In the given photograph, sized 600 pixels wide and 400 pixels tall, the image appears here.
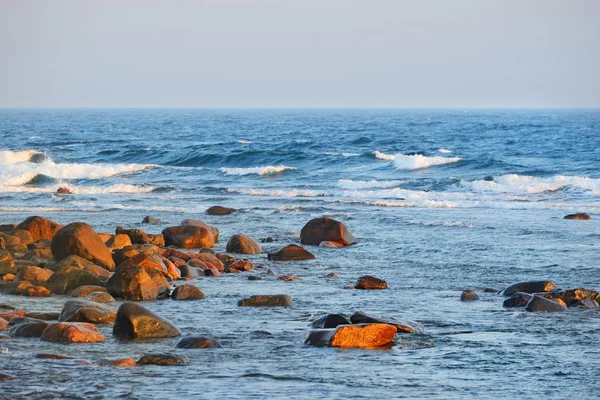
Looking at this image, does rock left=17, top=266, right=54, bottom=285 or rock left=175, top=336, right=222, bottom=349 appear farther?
rock left=17, top=266, right=54, bottom=285

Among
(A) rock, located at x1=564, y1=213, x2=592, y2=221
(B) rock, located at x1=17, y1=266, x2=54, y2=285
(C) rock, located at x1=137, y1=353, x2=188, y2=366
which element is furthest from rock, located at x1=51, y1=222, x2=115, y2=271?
(A) rock, located at x1=564, y1=213, x2=592, y2=221

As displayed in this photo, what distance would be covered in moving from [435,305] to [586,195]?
20.9 m

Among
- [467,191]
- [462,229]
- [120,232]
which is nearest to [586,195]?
[467,191]

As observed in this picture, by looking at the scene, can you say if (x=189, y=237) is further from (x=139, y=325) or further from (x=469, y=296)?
(x=139, y=325)

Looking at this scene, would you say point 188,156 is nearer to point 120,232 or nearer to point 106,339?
point 120,232

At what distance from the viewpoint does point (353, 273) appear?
16969 millimetres

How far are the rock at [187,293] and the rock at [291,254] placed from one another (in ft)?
15.6

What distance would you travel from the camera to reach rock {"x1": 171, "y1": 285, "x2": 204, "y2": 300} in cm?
1401

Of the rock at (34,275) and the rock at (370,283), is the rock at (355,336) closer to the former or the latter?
the rock at (370,283)

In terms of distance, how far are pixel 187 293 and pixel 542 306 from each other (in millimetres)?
5589

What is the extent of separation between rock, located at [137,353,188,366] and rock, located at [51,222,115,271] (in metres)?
6.81

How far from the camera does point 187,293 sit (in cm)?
1407

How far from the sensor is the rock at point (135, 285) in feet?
45.8

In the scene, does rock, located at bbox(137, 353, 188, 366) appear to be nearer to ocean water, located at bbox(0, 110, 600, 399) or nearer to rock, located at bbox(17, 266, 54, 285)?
ocean water, located at bbox(0, 110, 600, 399)
